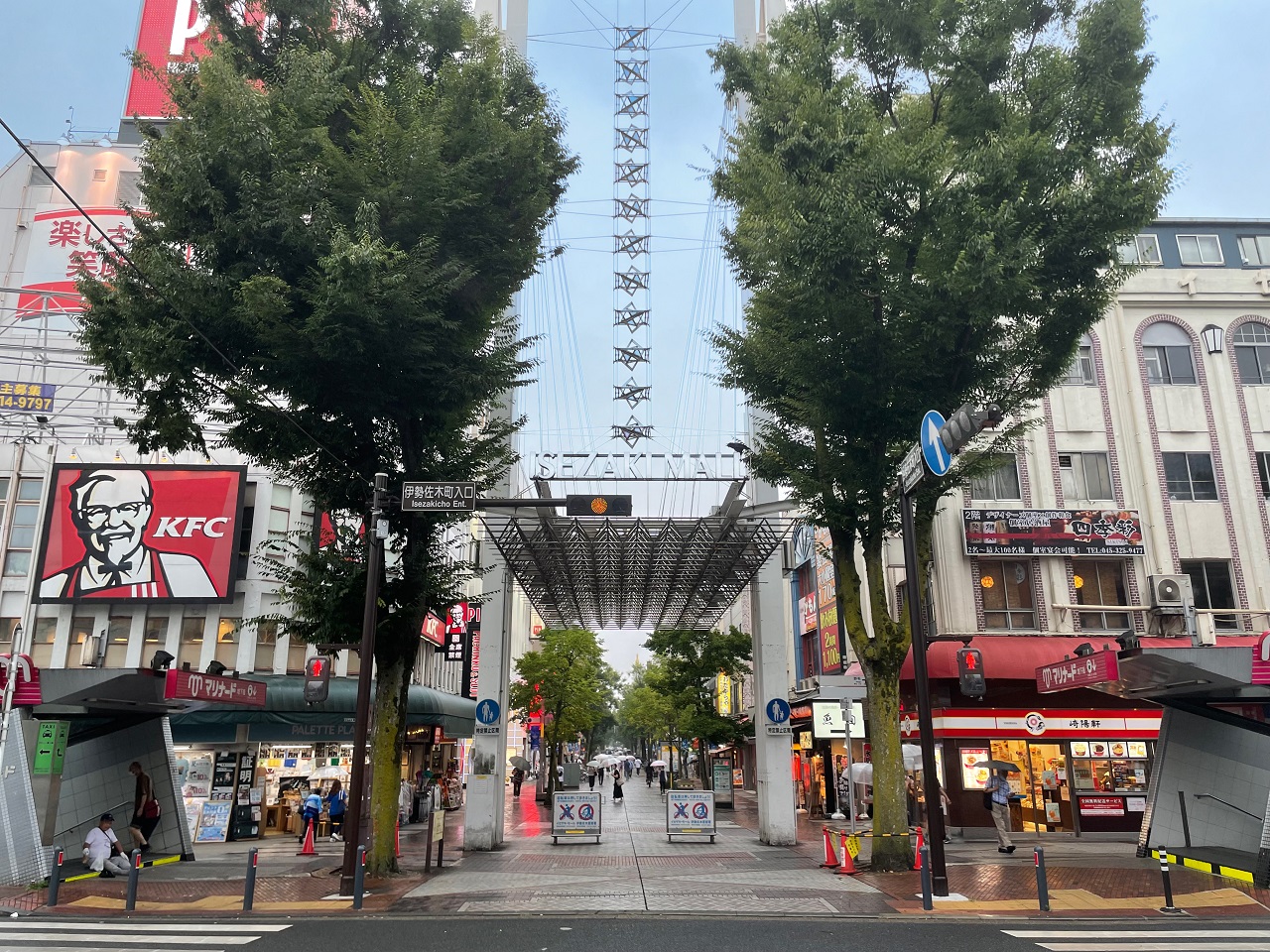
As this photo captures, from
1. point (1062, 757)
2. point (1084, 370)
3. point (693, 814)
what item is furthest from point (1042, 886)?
point (1084, 370)

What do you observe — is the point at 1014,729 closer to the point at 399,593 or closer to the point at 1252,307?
the point at 1252,307

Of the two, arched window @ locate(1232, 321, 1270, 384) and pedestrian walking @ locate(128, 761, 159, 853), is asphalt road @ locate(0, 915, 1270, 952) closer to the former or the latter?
pedestrian walking @ locate(128, 761, 159, 853)

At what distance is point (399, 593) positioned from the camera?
1730 centimetres

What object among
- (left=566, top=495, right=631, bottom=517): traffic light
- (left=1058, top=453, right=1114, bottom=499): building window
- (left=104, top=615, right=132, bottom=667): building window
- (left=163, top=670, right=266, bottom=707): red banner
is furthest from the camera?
(left=1058, top=453, right=1114, bottom=499): building window

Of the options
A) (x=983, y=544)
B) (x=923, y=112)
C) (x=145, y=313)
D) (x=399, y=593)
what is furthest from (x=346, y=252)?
(x=983, y=544)

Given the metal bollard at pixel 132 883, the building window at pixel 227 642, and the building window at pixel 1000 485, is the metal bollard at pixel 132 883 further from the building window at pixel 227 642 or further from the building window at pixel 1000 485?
the building window at pixel 1000 485

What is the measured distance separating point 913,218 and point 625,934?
12.4 metres

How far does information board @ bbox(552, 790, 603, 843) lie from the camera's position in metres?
23.3

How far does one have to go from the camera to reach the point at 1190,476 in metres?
28.0

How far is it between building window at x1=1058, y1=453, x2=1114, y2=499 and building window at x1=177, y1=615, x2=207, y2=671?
27.4 metres

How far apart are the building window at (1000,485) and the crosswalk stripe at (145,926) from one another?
22860mm

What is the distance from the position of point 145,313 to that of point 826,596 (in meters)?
24.0

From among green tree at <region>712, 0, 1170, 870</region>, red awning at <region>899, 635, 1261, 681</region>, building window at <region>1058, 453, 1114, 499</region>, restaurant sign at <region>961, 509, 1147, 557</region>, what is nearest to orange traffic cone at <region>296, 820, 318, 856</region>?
green tree at <region>712, 0, 1170, 870</region>

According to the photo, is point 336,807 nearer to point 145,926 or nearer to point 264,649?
point 264,649
